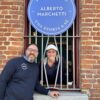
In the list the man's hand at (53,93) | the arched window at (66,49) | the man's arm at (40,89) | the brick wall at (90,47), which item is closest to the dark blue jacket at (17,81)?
the man's arm at (40,89)

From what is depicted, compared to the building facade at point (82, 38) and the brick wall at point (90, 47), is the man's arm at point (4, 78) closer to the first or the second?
the building facade at point (82, 38)

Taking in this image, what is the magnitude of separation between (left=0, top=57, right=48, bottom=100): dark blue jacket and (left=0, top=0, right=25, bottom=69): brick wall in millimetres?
768

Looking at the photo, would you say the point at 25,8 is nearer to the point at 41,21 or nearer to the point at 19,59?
the point at 41,21

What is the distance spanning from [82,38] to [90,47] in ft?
0.66

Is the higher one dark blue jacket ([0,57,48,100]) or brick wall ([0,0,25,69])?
brick wall ([0,0,25,69])

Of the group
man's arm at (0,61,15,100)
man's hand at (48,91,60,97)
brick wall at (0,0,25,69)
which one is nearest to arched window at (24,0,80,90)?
brick wall at (0,0,25,69)

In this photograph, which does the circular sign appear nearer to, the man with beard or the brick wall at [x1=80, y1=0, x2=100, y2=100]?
the brick wall at [x1=80, y1=0, x2=100, y2=100]

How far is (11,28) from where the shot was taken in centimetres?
643

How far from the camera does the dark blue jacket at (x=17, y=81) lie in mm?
5492

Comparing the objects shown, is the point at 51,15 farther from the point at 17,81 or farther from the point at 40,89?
the point at 17,81

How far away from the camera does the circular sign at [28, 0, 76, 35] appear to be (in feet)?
21.0

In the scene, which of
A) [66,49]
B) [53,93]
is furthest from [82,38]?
[53,93]

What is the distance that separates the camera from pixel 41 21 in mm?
6418

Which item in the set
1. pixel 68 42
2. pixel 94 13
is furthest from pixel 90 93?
pixel 94 13
